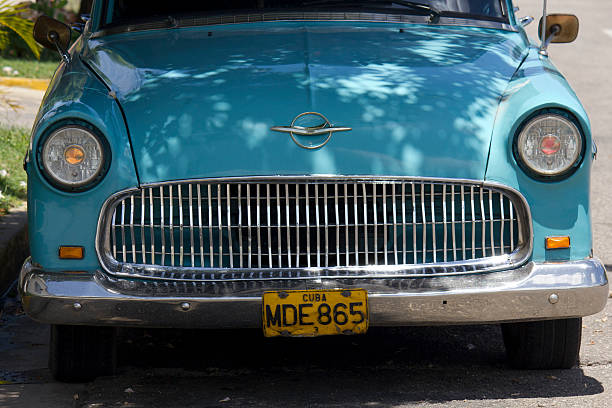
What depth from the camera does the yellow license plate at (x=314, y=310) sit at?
362cm

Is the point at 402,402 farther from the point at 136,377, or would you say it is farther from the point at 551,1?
the point at 551,1

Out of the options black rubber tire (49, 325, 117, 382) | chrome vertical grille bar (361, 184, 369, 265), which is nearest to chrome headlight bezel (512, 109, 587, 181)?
chrome vertical grille bar (361, 184, 369, 265)

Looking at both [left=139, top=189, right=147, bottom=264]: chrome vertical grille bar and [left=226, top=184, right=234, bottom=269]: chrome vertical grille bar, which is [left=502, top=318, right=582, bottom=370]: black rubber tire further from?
[left=139, top=189, right=147, bottom=264]: chrome vertical grille bar

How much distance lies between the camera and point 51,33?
4.97 metres

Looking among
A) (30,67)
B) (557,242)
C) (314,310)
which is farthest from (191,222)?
(30,67)

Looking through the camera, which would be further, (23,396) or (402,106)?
(23,396)

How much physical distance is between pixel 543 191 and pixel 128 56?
6.00 ft

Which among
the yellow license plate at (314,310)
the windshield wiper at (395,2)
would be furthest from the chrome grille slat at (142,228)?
the windshield wiper at (395,2)

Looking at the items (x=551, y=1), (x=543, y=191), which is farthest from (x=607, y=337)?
(x=551, y=1)

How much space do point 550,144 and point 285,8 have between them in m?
1.65

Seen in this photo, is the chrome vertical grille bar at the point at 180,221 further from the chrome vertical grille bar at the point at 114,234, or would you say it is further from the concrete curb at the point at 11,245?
the concrete curb at the point at 11,245

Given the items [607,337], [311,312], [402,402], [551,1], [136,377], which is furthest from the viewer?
[551,1]

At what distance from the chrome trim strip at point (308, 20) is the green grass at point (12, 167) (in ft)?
6.89

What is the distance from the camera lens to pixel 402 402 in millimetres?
3943
